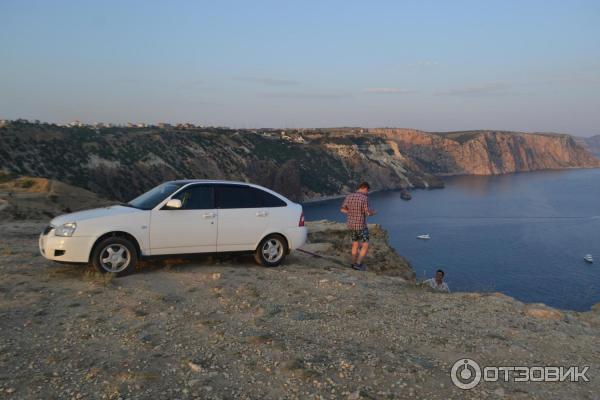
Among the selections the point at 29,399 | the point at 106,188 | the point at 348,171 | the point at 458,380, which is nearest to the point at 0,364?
the point at 29,399

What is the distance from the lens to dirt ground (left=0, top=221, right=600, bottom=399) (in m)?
4.23

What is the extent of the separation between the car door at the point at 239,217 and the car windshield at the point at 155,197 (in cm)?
84

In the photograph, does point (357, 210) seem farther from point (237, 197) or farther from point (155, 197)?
point (155, 197)

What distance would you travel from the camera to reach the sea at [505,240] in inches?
1585

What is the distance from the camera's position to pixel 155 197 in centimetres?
851

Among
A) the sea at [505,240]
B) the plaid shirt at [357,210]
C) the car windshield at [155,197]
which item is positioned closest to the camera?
the car windshield at [155,197]

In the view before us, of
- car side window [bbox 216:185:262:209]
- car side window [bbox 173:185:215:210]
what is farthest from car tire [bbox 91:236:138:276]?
car side window [bbox 216:185:262:209]

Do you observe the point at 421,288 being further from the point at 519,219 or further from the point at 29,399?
the point at 519,219

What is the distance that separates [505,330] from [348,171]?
13618 centimetres

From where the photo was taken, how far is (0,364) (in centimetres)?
444

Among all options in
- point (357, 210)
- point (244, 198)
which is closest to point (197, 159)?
point (357, 210)

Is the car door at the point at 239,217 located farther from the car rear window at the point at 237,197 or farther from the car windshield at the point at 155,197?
the car windshield at the point at 155,197

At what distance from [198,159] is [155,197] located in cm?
9094

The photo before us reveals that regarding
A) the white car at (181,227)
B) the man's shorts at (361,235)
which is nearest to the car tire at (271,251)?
the white car at (181,227)
